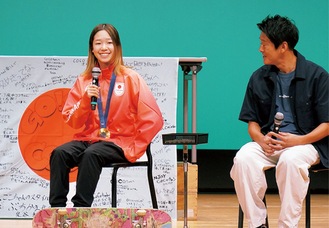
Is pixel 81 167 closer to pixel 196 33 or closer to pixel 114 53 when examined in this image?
pixel 114 53

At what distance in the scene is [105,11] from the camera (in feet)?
20.2

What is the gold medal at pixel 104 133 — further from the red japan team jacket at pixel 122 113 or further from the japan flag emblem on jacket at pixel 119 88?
the japan flag emblem on jacket at pixel 119 88

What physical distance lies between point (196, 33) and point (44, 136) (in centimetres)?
191

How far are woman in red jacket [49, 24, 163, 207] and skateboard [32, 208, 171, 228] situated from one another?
345 mm

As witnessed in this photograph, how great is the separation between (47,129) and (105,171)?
0.46 m

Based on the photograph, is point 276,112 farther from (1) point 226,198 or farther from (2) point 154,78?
(1) point 226,198

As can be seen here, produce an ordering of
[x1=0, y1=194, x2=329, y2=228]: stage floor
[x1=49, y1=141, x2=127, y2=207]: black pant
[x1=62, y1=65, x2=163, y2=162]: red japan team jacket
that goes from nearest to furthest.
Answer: [x1=49, y1=141, x2=127, y2=207]: black pant
[x1=62, y1=65, x2=163, y2=162]: red japan team jacket
[x1=0, y1=194, x2=329, y2=228]: stage floor

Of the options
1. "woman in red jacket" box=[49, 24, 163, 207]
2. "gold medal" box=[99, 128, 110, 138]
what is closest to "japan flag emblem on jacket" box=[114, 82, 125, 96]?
"woman in red jacket" box=[49, 24, 163, 207]

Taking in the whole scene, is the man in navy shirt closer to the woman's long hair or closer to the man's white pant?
the man's white pant

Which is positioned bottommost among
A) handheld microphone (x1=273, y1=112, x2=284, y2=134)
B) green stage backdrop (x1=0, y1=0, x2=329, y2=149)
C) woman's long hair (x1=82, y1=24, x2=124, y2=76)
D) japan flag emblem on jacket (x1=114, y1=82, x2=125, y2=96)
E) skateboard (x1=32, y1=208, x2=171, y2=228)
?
skateboard (x1=32, y1=208, x2=171, y2=228)

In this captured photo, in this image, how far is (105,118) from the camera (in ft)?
13.2

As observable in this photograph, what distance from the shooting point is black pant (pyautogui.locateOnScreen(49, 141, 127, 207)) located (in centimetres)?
375

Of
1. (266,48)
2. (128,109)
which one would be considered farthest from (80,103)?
(266,48)

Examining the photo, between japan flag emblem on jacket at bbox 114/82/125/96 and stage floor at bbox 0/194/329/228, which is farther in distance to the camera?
stage floor at bbox 0/194/329/228
